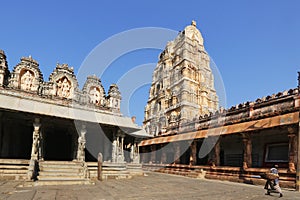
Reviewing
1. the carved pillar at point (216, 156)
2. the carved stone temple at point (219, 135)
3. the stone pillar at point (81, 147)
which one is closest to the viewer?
the carved stone temple at point (219, 135)

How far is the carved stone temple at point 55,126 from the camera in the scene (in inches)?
589

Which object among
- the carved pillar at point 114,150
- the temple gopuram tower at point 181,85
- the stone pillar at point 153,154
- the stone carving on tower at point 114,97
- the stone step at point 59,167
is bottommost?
the stone pillar at point 153,154

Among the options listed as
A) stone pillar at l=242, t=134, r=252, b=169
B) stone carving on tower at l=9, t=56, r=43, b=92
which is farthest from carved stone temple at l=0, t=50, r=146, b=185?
stone pillar at l=242, t=134, r=252, b=169

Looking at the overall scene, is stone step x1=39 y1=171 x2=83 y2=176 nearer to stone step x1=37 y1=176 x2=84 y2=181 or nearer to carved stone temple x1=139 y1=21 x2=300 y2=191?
stone step x1=37 y1=176 x2=84 y2=181

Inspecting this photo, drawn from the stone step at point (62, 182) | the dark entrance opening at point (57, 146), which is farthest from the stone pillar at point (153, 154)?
the stone step at point (62, 182)

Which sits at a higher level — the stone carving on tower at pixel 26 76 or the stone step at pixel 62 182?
the stone carving on tower at pixel 26 76

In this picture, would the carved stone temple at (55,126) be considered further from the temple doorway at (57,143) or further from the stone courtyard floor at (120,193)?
the stone courtyard floor at (120,193)

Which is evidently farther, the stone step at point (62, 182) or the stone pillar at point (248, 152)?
the stone pillar at point (248, 152)

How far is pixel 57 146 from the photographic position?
22.8 m

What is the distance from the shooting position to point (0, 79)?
19.6 m

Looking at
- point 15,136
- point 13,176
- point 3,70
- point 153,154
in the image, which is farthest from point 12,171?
point 153,154

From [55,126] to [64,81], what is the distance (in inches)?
199

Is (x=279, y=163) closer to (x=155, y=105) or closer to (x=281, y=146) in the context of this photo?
(x=281, y=146)

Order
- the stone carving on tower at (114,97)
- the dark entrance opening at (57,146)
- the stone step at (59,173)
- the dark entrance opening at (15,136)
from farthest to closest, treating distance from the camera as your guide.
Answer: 1. the stone carving on tower at (114,97)
2. the dark entrance opening at (57,146)
3. the dark entrance opening at (15,136)
4. the stone step at (59,173)
